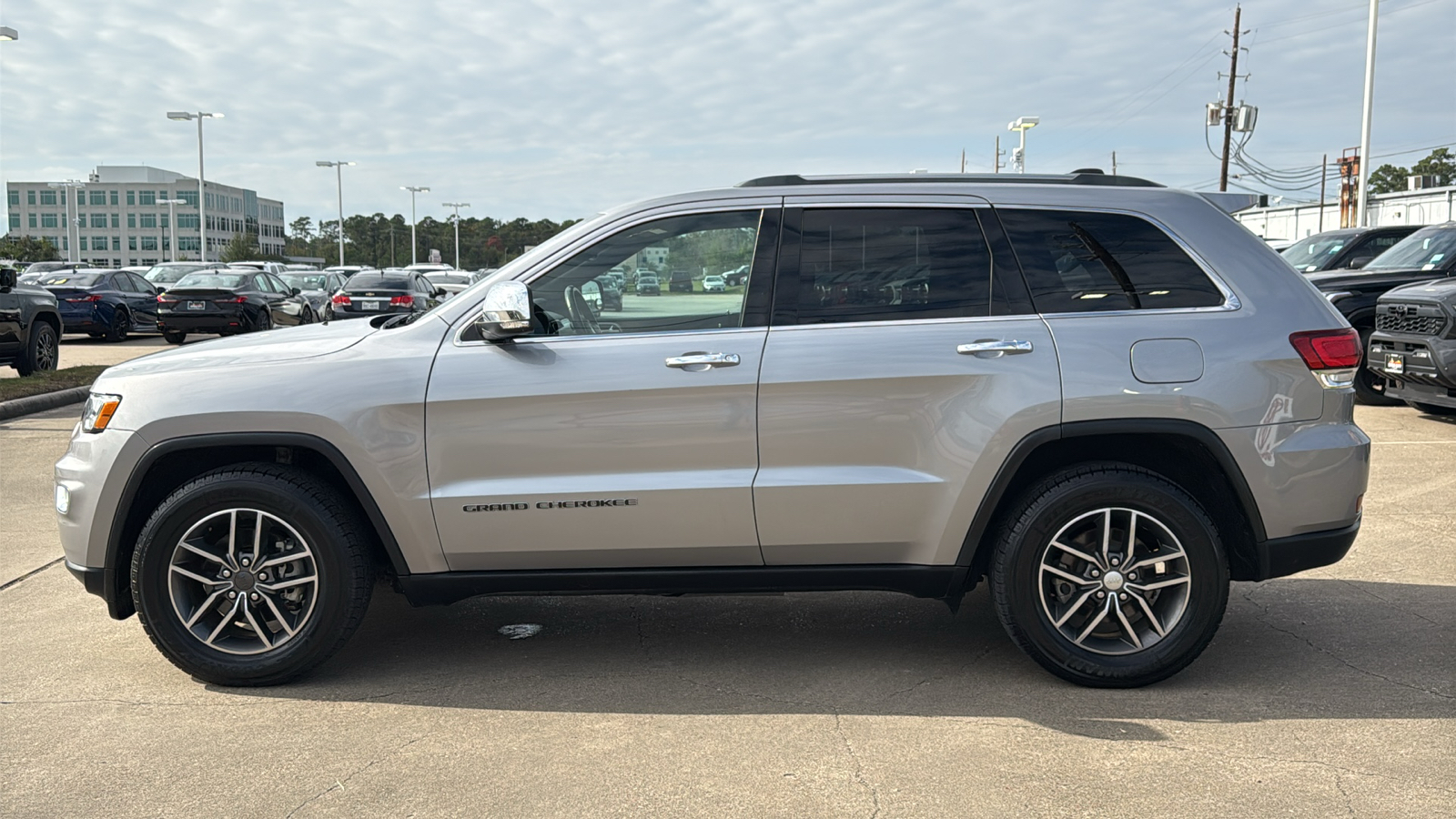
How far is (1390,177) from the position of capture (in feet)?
310

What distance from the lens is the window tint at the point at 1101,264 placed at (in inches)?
175

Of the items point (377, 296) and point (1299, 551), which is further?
point (377, 296)

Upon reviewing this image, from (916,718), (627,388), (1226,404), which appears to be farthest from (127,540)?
(1226,404)

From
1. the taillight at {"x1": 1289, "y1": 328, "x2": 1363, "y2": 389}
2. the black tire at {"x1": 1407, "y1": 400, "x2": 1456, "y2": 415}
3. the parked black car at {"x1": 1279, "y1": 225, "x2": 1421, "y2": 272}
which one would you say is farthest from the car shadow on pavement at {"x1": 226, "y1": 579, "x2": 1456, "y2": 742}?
the parked black car at {"x1": 1279, "y1": 225, "x2": 1421, "y2": 272}

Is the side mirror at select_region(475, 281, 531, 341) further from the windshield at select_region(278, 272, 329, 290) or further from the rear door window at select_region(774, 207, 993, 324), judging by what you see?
the windshield at select_region(278, 272, 329, 290)

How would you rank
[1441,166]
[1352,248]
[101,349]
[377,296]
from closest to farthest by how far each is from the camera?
[1352,248]
[101,349]
[377,296]
[1441,166]

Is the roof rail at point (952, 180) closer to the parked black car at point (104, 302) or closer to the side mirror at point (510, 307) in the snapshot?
the side mirror at point (510, 307)

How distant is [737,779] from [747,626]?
5.28ft

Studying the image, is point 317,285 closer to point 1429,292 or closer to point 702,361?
point 1429,292

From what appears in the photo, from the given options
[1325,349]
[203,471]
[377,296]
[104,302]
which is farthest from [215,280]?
[1325,349]

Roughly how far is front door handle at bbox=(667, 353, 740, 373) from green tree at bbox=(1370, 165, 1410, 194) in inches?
4078

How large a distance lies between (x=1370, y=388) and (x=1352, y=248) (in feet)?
10.5

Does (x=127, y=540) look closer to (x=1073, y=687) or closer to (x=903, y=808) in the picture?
(x=903, y=808)

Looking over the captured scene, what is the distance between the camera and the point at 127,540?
455 centimetres
